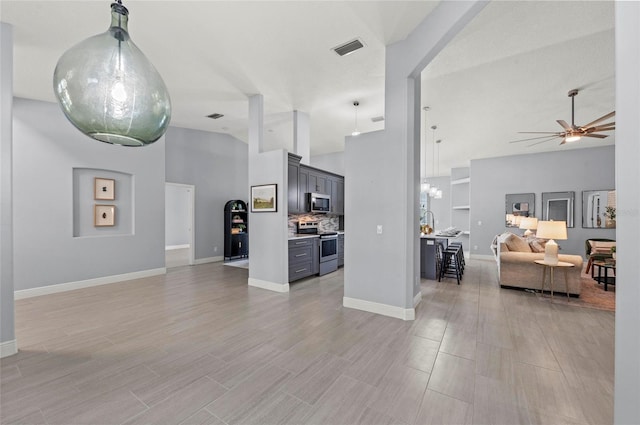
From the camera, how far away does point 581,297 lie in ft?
14.3

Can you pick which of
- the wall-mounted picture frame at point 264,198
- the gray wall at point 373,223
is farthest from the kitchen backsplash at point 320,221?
the gray wall at point 373,223

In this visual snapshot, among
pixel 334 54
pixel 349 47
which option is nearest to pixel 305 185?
pixel 334 54

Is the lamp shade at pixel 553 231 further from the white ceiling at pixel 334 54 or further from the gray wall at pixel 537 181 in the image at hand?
the gray wall at pixel 537 181

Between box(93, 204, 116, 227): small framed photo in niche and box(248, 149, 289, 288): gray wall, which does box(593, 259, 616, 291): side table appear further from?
box(93, 204, 116, 227): small framed photo in niche

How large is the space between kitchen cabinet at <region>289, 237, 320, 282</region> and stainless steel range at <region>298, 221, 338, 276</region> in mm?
168

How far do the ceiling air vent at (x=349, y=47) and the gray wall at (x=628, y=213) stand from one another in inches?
106

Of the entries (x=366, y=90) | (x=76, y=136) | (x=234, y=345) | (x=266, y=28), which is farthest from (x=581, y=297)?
(x=76, y=136)

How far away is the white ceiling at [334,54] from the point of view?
2.74m

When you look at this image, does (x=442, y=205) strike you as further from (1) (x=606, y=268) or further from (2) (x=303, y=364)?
(2) (x=303, y=364)

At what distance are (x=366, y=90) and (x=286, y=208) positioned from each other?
2452 mm

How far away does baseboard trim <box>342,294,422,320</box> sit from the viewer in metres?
3.38

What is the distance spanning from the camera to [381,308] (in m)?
3.55

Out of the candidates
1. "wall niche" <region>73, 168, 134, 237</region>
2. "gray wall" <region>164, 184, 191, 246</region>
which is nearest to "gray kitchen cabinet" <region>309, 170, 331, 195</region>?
"wall niche" <region>73, 168, 134, 237</region>

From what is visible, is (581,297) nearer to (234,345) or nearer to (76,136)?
(234,345)
